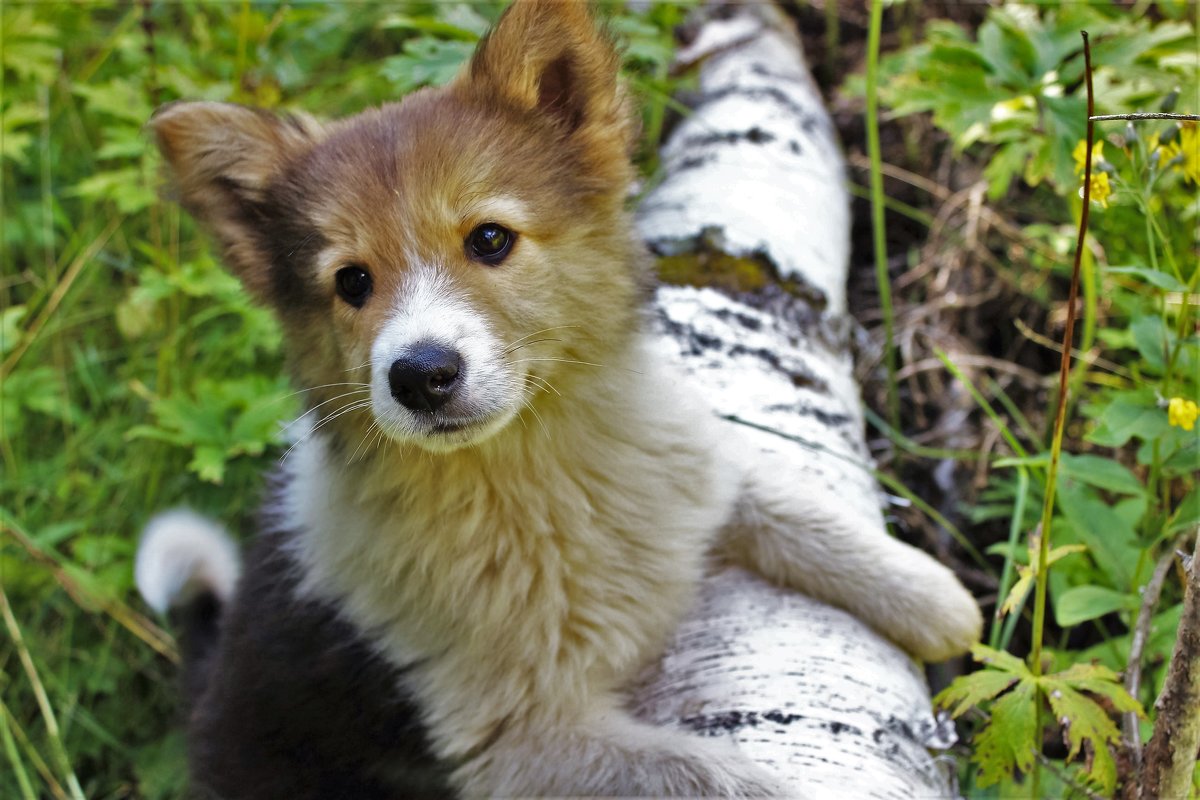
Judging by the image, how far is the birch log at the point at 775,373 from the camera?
7.45ft

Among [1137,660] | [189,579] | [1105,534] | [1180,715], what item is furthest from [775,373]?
[189,579]

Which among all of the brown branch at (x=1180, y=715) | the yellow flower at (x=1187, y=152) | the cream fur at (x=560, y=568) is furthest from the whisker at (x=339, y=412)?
the yellow flower at (x=1187, y=152)

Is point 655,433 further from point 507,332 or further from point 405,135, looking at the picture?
point 405,135

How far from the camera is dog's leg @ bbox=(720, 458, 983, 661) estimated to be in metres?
2.61

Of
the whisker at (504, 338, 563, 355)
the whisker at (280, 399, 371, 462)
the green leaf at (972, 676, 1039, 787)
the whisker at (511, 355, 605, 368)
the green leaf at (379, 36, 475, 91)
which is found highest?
the green leaf at (379, 36, 475, 91)

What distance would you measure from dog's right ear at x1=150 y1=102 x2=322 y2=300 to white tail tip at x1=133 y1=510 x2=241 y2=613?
3.89 feet

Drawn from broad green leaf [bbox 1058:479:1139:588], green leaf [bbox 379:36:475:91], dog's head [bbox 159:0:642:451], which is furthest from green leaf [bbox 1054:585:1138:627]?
green leaf [bbox 379:36:475:91]

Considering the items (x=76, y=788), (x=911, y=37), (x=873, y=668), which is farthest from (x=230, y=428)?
(x=911, y=37)

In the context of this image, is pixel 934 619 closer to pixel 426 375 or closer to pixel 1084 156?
pixel 1084 156

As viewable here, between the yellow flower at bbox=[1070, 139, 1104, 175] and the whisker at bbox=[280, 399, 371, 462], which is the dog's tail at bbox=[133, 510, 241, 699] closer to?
the whisker at bbox=[280, 399, 371, 462]

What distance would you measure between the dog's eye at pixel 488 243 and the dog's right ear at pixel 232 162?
0.58 m

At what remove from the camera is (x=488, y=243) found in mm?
2355

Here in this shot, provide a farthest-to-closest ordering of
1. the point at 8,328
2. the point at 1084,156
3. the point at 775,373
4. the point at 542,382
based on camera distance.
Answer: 1. the point at 8,328
2. the point at 775,373
3. the point at 542,382
4. the point at 1084,156

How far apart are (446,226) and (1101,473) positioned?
5.38ft
